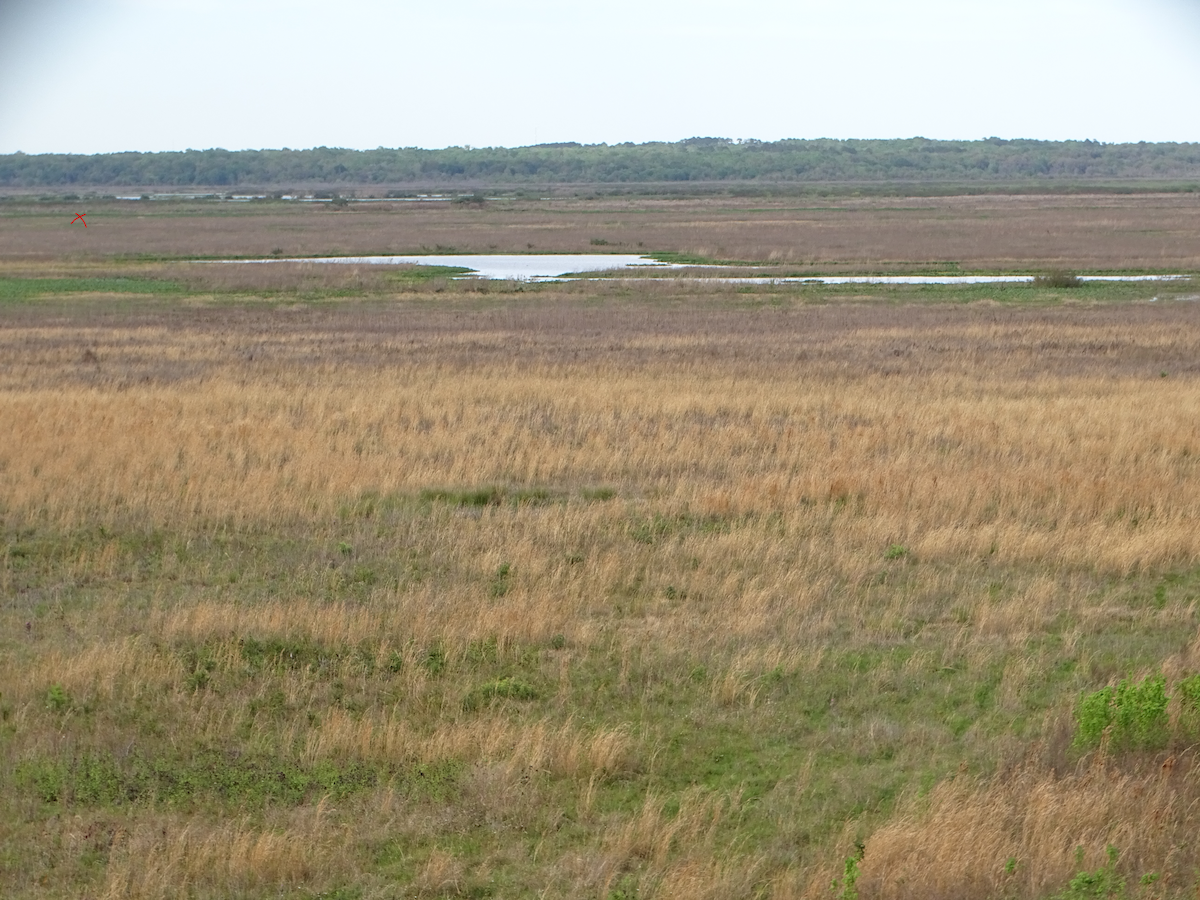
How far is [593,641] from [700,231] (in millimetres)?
72875

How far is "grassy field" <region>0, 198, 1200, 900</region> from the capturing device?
623cm

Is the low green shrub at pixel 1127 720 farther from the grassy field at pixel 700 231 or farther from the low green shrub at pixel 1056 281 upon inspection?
the grassy field at pixel 700 231

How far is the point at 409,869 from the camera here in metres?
6.12

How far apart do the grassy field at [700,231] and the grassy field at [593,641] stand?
3915 cm

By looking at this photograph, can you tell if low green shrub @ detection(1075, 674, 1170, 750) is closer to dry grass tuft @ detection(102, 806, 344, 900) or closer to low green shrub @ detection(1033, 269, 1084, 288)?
dry grass tuft @ detection(102, 806, 344, 900)

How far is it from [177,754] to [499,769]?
1.90 metres

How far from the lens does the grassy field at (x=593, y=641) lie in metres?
6.23

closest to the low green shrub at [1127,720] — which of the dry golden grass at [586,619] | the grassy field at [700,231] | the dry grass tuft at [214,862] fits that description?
the dry golden grass at [586,619]

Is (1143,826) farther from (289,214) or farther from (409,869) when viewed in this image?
(289,214)

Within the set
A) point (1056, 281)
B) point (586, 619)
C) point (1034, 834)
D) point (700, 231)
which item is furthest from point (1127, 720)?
point (700, 231)

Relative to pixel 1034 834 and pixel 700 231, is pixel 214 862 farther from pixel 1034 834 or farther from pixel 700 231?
pixel 700 231

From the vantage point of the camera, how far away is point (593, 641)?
9367 millimetres

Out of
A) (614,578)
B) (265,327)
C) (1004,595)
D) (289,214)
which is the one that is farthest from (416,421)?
(289,214)

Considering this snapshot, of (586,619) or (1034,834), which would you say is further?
(586,619)
